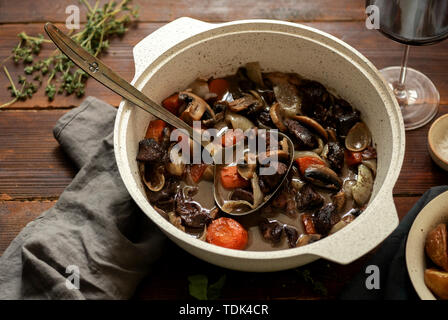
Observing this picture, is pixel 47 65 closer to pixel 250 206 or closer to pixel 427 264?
pixel 250 206

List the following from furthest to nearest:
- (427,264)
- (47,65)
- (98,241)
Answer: (47,65) → (98,241) → (427,264)

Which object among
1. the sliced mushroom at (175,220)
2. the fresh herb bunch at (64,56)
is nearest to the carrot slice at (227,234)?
the sliced mushroom at (175,220)

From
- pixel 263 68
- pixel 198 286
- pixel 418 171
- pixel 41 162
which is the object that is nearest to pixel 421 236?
pixel 418 171

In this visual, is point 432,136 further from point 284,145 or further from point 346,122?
point 284,145

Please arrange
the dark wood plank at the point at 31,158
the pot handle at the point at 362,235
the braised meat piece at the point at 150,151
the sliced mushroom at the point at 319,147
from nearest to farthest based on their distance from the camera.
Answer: the pot handle at the point at 362,235 < the braised meat piece at the point at 150,151 < the sliced mushroom at the point at 319,147 < the dark wood plank at the point at 31,158

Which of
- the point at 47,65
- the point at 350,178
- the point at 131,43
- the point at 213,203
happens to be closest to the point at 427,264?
the point at 350,178

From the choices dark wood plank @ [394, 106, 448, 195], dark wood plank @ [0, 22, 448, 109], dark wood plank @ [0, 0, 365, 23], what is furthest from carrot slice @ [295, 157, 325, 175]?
dark wood plank @ [0, 0, 365, 23]

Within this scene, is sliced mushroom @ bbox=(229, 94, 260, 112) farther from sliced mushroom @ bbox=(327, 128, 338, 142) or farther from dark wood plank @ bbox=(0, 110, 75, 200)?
dark wood plank @ bbox=(0, 110, 75, 200)

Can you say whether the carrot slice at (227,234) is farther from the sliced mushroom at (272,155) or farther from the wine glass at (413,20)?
the wine glass at (413,20)
